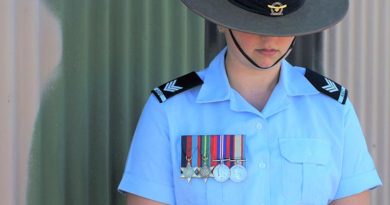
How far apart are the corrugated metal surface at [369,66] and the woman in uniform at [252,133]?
3.73 feet

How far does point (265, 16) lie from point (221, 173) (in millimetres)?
421

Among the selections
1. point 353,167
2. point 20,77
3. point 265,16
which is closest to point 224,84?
point 265,16

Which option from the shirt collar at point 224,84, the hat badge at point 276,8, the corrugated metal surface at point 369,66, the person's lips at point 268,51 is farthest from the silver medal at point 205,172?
the corrugated metal surface at point 369,66

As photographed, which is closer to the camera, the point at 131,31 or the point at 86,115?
the point at 86,115

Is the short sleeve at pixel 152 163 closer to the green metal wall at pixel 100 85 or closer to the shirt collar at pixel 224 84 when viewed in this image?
the shirt collar at pixel 224 84

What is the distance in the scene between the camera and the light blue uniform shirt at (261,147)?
6.36 feet

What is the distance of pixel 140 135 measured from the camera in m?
1.97

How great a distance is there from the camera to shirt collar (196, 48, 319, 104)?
2.02 metres

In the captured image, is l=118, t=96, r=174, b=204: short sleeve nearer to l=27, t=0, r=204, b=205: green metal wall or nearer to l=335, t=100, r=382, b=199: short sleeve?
l=27, t=0, r=204, b=205: green metal wall

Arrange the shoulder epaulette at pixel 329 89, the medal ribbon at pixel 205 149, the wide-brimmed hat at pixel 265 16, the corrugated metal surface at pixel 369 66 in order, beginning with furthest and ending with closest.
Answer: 1. the corrugated metal surface at pixel 369 66
2. the shoulder epaulette at pixel 329 89
3. the medal ribbon at pixel 205 149
4. the wide-brimmed hat at pixel 265 16

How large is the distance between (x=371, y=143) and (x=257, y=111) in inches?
55.0

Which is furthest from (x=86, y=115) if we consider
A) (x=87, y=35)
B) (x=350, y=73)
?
(x=350, y=73)

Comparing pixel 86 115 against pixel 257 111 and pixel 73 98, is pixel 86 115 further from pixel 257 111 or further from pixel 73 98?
pixel 257 111

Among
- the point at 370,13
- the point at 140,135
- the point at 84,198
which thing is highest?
the point at 370,13
